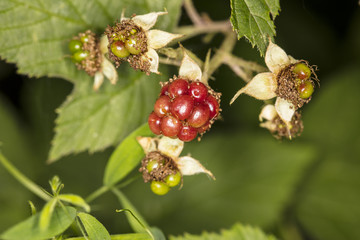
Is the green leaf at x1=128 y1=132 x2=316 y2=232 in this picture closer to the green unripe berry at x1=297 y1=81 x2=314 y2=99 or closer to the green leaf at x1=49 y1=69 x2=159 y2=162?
the green leaf at x1=49 y1=69 x2=159 y2=162

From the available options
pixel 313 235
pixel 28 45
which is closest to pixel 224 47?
pixel 28 45

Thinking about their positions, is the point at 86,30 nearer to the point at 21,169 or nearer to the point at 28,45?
the point at 28,45

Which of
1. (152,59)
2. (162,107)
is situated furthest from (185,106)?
(152,59)

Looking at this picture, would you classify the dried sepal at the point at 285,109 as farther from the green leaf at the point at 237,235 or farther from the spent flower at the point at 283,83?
the green leaf at the point at 237,235

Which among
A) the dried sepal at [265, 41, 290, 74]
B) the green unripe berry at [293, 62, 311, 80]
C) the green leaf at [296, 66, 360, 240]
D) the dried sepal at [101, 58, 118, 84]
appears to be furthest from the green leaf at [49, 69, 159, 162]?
the green leaf at [296, 66, 360, 240]

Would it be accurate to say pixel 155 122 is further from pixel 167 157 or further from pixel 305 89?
pixel 305 89

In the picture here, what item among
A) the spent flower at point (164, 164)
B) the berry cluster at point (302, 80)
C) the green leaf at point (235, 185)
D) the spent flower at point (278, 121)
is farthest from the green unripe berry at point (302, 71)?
the green leaf at point (235, 185)

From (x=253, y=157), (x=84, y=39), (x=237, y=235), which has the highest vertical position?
(x=84, y=39)
